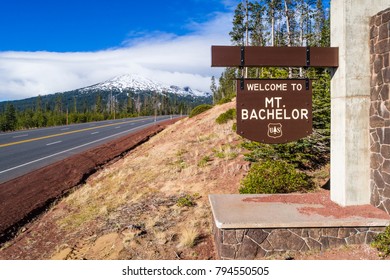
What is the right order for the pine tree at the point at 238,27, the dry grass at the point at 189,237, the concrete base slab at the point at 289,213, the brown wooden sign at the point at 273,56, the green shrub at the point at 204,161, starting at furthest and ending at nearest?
the pine tree at the point at 238,27 < the green shrub at the point at 204,161 < the dry grass at the point at 189,237 < the brown wooden sign at the point at 273,56 < the concrete base slab at the point at 289,213

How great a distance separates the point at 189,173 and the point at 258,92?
6095 mm

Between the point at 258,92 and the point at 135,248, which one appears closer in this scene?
the point at 258,92

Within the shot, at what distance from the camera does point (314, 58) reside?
636 centimetres

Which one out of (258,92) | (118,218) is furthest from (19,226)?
(258,92)

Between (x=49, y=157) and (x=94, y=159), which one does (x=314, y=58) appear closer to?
(x=94, y=159)

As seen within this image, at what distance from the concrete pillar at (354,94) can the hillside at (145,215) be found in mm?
1275

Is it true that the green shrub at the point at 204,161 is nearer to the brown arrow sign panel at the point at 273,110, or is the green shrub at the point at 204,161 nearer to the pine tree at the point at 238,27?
the brown arrow sign panel at the point at 273,110

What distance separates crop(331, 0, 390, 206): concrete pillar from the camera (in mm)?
6195

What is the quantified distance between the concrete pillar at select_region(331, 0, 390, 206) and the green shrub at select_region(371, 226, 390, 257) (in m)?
0.83

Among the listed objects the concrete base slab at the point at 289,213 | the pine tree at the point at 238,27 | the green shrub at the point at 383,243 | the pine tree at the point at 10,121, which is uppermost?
the pine tree at the point at 238,27

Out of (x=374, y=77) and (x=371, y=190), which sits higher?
(x=374, y=77)

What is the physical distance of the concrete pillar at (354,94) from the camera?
244 inches

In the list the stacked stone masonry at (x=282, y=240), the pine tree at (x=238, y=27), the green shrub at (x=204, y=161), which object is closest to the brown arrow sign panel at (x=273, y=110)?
the stacked stone masonry at (x=282, y=240)

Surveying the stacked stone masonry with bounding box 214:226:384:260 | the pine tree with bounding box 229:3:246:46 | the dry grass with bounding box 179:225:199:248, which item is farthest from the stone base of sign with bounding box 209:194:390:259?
the pine tree with bounding box 229:3:246:46
